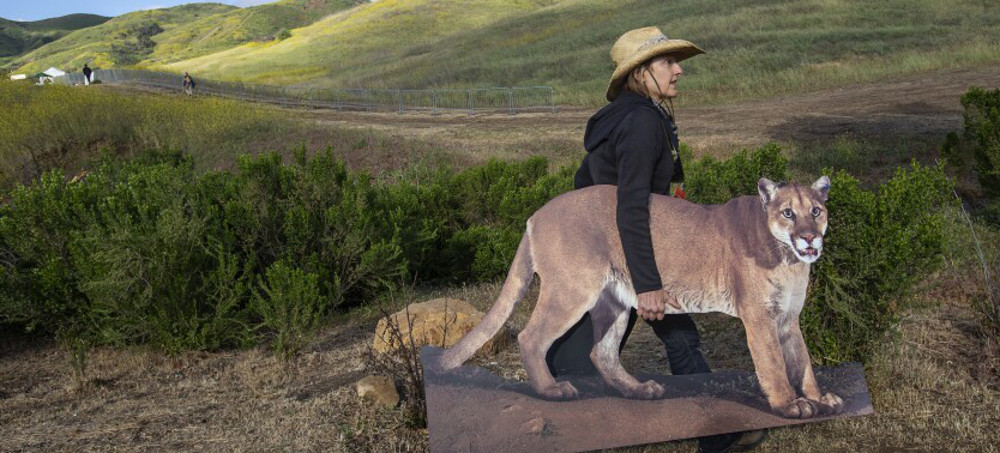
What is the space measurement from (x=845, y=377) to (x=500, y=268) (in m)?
6.07

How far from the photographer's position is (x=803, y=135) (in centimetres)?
1866

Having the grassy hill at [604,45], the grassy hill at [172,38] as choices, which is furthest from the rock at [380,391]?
the grassy hill at [172,38]

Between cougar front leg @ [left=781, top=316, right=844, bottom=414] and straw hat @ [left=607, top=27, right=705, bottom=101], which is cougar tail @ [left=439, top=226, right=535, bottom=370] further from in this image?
cougar front leg @ [left=781, top=316, right=844, bottom=414]

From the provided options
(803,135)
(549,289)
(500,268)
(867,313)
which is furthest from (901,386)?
(803,135)

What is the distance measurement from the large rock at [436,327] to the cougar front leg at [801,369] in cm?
280

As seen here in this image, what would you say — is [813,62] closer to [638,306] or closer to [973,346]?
[973,346]

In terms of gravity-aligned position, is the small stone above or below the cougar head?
below

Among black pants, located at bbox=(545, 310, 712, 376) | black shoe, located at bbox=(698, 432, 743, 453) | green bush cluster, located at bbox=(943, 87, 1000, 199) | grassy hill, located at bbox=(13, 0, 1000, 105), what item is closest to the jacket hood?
black pants, located at bbox=(545, 310, 712, 376)

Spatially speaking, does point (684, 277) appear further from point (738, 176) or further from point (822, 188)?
point (738, 176)

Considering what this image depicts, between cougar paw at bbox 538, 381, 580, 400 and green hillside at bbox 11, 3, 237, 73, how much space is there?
101 meters

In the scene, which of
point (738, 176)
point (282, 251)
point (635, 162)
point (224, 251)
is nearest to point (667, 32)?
point (738, 176)

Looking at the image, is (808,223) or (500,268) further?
(500,268)

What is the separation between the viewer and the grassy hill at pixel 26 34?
150 meters

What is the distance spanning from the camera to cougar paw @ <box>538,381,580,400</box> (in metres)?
3.29
